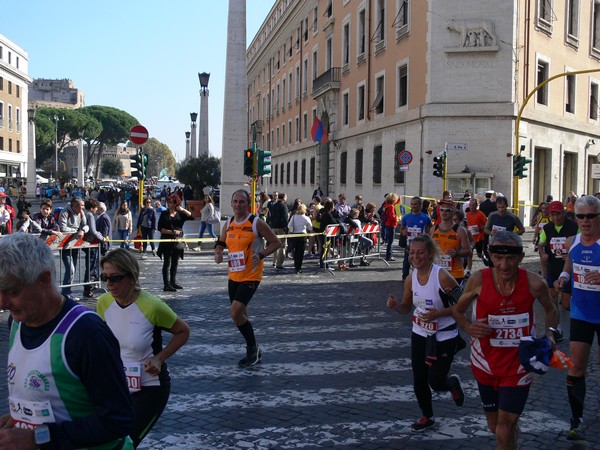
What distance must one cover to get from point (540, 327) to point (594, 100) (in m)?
27.8

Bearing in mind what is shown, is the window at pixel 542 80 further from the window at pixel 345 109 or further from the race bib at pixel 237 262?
the race bib at pixel 237 262

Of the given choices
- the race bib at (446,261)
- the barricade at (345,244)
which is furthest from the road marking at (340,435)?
the barricade at (345,244)

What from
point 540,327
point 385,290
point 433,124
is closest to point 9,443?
point 540,327

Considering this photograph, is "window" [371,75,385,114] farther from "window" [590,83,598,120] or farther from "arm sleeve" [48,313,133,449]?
"arm sleeve" [48,313,133,449]

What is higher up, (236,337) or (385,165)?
(385,165)

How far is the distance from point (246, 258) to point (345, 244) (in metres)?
10.1

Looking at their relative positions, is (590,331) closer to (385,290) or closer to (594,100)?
(385,290)

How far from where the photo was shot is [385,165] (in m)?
30.8

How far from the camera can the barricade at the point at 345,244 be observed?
16.5 m

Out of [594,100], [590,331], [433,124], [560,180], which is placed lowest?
[590,331]

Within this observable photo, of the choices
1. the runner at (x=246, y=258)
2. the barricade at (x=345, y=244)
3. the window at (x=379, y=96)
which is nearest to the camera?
the runner at (x=246, y=258)

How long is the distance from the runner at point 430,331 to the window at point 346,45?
109 feet

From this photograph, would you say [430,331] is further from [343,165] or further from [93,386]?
[343,165]

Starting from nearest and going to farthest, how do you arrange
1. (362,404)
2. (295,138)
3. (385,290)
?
(362,404)
(385,290)
(295,138)
